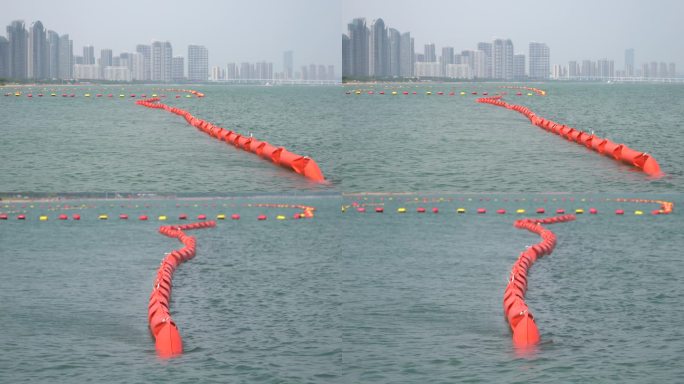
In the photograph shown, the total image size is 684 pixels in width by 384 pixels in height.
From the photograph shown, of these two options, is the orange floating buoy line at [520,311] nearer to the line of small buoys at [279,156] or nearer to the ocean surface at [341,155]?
the ocean surface at [341,155]

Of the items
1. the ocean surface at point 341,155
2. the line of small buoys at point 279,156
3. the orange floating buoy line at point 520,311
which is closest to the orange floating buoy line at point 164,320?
the ocean surface at point 341,155

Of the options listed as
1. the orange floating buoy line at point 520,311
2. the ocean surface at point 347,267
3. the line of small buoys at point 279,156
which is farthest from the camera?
the orange floating buoy line at point 520,311

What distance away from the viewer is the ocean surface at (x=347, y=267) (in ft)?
70.6

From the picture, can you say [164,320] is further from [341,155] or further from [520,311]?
[520,311]

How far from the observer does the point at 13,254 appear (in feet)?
147

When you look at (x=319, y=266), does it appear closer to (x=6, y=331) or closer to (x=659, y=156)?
(x=6, y=331)

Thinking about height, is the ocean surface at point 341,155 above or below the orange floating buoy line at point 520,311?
above

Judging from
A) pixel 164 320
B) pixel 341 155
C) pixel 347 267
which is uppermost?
pixel 341 155

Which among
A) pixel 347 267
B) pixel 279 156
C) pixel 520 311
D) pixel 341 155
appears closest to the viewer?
A: pixel 279 156

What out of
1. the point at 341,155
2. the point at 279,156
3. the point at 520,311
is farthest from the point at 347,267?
the point at 279,156

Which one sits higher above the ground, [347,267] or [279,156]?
[279,156]

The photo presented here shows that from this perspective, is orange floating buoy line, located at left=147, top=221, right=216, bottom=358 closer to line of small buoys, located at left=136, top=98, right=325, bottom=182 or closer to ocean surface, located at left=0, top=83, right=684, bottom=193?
ocean surface, located at left=0, top=83, right=684, bottom=193

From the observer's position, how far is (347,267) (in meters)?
36.8

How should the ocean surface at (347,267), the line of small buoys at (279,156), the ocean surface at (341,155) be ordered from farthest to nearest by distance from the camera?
the ocean surface at (347,267)
the ocean surface at (341,155)
the line of small buoys at (279,156)
